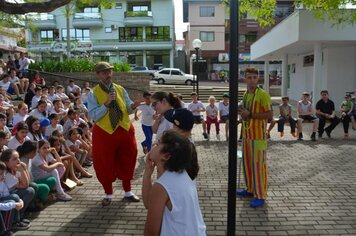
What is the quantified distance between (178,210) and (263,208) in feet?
10.7

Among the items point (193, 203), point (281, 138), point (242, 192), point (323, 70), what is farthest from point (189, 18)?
point (193, 203)

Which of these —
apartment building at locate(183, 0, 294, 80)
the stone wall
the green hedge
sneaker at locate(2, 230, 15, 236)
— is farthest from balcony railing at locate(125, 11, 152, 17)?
sneaker at locate(2, 230, 15, 236)

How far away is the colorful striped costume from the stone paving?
1.22ft

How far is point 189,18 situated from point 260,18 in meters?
34.2

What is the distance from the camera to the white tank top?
2.41 metres

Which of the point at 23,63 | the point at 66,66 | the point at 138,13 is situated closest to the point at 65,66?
the point at 66,66

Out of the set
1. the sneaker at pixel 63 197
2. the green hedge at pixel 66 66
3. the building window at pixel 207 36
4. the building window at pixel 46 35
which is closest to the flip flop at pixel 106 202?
the sneaker at pixel 63 197

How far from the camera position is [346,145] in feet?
32.9

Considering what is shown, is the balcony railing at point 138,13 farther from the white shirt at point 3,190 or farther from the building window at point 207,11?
the white shirt at point 3,190

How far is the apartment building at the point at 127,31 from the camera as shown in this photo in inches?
1809

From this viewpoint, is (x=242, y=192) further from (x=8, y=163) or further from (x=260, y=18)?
(x=260, y=18)

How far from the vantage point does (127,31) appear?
155 feet

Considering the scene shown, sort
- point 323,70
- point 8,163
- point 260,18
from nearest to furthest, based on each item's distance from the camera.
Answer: point 8,163, point 260,18, point 323,70

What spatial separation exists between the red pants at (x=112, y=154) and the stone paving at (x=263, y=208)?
18.2 inches
